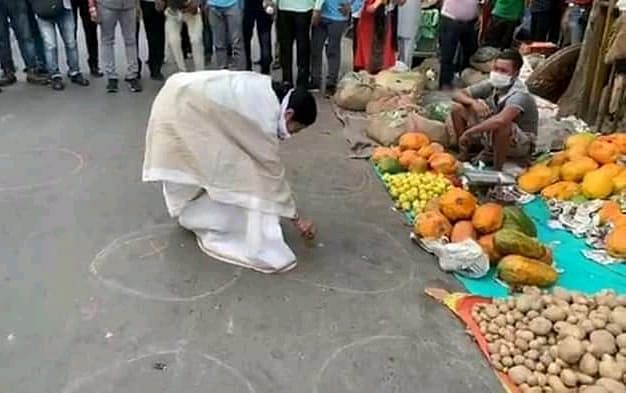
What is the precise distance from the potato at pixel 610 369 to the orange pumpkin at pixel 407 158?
7.49ft

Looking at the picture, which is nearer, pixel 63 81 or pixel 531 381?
pixel 531 381

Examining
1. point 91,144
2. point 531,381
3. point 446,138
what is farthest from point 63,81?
point 531,381

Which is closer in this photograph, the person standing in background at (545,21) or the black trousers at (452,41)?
the black trousers at (452,41)

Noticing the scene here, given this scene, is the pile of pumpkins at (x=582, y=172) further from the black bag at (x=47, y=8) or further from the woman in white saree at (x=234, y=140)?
the black bag at (x=47, y=8)

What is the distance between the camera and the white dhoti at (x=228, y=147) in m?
3.27

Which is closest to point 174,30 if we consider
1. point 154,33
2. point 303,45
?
point 154,33

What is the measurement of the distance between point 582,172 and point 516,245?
4.04 feet

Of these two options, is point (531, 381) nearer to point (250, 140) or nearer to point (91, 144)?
point (250, 140)

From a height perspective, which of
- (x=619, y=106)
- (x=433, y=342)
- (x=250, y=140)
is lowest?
(x=433, y=342)

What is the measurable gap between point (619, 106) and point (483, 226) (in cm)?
232

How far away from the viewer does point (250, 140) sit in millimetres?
3275

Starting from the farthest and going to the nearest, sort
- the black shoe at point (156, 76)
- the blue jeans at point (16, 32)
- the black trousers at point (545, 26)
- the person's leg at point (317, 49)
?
the black trousers at point (545, 26)
the black shoe at point (156, 76)
the person's leg at point (317, 49)
the blue jeans at point (16, 32)

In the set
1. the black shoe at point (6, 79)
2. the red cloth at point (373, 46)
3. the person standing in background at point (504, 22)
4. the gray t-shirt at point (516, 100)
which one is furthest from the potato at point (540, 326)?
the black shoe at point (6, 79)

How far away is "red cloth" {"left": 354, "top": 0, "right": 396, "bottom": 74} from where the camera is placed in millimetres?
6539
